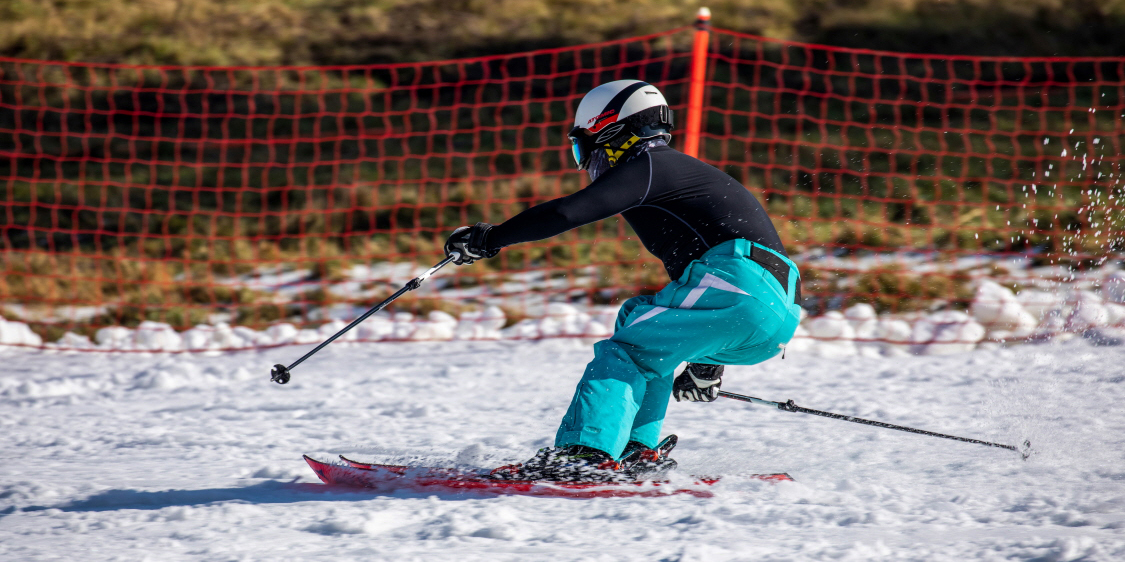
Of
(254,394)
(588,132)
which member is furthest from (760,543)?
(254,394)

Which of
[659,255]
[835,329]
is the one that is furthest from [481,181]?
[659,255]

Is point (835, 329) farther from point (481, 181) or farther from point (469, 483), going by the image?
point (481, 181)

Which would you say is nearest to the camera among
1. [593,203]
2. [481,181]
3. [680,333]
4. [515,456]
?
[593,203]

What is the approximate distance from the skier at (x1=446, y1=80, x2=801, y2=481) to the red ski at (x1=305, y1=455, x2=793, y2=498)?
40mm

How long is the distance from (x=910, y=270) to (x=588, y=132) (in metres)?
4.10

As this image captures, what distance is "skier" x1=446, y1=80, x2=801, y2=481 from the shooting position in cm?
264

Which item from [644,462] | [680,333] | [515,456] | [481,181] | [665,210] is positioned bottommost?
[515,456]

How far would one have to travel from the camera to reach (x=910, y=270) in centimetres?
625

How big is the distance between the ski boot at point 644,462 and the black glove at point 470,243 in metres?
0.78

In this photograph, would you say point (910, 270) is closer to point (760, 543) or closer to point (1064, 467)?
point (1064, 467)

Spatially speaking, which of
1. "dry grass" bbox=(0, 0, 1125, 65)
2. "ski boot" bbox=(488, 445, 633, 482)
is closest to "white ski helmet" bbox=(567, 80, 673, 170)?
"ski boot" bbox=(488, 445, 633, 482)

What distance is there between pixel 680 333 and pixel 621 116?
27.2 inches

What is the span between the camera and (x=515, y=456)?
11.0 feet

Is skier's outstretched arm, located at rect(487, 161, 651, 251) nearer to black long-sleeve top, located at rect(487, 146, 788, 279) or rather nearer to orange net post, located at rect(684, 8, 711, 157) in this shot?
black long-sleeve top, located at rect(487, 146, 788, 279)
